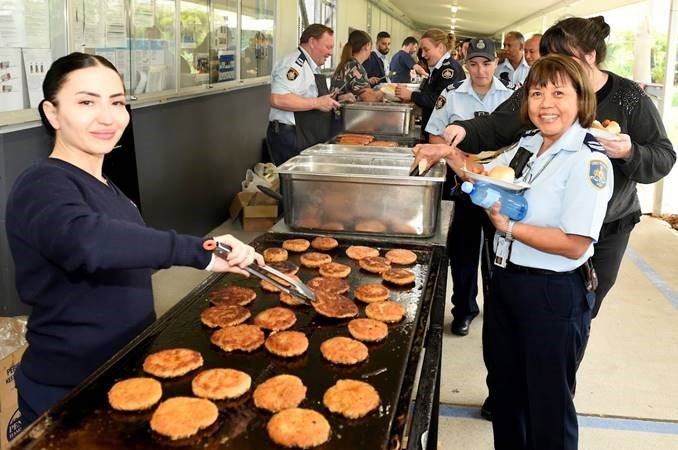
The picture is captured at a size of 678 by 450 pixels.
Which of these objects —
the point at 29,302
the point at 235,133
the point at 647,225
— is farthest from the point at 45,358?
the point at 647,225

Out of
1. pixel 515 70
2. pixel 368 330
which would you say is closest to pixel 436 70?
pixel 515 70

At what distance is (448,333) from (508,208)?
2.07 meters

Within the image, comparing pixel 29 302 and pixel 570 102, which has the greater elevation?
pixel 570 102

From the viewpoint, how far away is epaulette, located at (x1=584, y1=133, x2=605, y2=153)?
1.82 metres

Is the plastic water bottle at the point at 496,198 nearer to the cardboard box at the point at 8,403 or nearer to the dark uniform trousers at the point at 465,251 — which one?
the dark uniform trousers at the point at 465,251

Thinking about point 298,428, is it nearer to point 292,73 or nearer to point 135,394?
point 135,394

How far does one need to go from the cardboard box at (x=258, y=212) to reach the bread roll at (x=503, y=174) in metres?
3.81

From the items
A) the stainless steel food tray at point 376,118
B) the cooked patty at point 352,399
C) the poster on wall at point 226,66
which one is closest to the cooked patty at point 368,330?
the cooked patty at point 352,399

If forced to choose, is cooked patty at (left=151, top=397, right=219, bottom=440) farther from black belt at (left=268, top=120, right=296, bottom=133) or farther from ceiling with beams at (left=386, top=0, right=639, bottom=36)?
ceiling with beams at (left=386, top=0, right=639, bottom=36)

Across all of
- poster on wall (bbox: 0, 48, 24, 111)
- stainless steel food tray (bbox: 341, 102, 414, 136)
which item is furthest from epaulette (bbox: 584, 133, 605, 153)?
stainless steel food tray (bbox: 341, 102, 414, 136)

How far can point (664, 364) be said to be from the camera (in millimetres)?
3465

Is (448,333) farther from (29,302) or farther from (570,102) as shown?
(29,302)

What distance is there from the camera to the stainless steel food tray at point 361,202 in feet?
7.91

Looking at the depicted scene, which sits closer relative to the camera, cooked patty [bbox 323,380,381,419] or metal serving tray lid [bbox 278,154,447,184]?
cooked patty [bbox 323,380,381,419]
